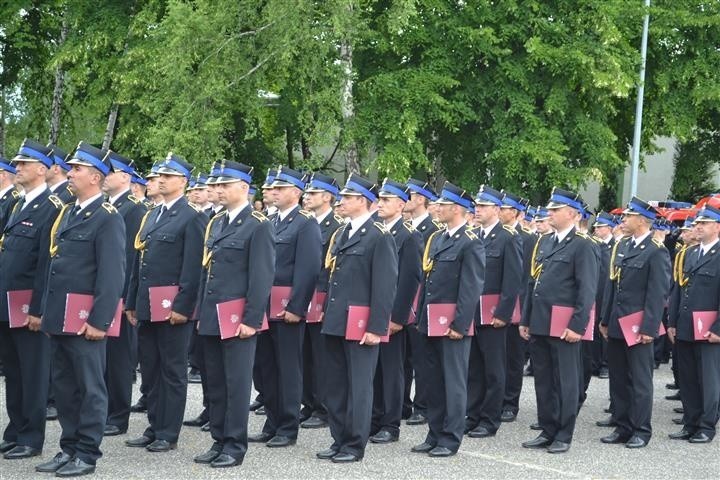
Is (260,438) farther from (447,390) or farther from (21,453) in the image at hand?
(21,453)

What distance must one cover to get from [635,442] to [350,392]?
9.05 ft

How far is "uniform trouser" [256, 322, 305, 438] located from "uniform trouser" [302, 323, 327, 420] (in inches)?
16.1

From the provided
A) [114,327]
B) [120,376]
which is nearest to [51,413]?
[120,376]

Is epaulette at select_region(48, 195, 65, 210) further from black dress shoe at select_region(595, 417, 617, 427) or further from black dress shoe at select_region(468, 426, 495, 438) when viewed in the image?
black dress shoe at select_region(595, 417, 617, 427)

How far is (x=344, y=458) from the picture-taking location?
29.3 ft

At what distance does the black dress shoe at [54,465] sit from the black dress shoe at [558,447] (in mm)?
3963

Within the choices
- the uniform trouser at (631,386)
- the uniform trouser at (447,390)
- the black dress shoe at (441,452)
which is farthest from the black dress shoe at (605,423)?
the black dress shoe at (441,452)

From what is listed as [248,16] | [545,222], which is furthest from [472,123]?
[545,222]

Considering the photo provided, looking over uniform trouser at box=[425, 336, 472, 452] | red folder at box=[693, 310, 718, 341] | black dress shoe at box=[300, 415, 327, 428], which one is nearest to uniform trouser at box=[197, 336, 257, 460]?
uniform trouser at box=[425, 336, 472, 452]

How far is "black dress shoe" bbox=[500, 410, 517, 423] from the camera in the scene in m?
11.4

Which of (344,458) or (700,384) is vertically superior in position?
(700,384)

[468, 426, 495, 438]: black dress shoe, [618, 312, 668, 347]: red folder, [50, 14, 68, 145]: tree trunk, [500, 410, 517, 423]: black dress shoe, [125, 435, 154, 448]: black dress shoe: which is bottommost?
[500, 410, 517, 423]: black dress shoe

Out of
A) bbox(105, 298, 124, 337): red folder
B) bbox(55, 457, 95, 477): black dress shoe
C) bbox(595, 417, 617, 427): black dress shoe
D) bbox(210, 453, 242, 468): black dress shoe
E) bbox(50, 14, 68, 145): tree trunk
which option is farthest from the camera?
bbox(50, 14, 68, 145): tree trunk

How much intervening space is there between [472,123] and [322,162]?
12.4 feet
